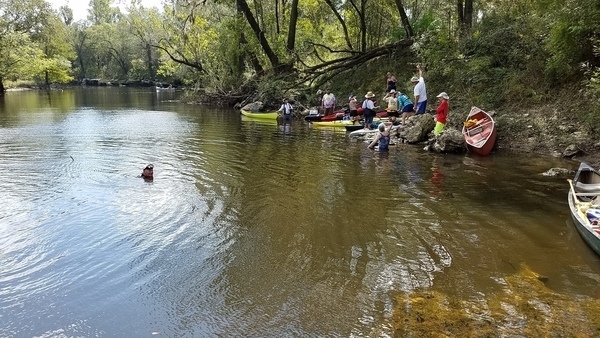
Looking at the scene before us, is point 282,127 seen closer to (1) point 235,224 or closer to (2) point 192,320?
(1) point 235,224

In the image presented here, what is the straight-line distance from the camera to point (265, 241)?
6852mm

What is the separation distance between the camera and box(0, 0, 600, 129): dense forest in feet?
46.1

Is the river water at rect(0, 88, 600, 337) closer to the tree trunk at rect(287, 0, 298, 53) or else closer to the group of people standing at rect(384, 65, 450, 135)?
the group of people standing at rect(384, 65, 450, 135)

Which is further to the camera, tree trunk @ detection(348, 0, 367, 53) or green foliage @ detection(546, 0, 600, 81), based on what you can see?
tree trunk @ detection(348, 0, 367, 53)

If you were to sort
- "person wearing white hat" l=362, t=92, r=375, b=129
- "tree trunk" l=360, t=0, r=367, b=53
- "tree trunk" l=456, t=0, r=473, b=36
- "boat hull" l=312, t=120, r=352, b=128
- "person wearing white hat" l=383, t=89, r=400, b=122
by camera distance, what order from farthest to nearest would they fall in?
"tree trunk" l=360, t=0, r=367, b=53, "tree trunk" l=456, t=0, r=473, b=36, "boat hull" l=312, t=120, r=352, b=128, "person wearing white hat" l=383, t=89, r=400, b=122, "person wearing white hat" l=362, t=92, r=375, b=129

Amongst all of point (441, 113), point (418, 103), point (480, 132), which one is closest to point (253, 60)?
point (418, 103)

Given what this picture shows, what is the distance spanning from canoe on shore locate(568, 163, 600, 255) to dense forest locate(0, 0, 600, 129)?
9.71ft

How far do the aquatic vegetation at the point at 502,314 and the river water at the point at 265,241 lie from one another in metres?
0.17

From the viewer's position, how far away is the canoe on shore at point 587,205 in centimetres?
622

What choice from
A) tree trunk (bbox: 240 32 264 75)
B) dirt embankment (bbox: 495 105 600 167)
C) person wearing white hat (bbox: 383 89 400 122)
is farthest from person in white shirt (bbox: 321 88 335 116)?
dirt embankment (bbox: 495 105 600 167)

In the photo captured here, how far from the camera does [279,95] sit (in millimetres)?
26594

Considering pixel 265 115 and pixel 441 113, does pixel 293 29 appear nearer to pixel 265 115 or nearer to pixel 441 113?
pixel 265 115

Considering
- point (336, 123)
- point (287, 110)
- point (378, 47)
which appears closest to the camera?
point (336, 123)

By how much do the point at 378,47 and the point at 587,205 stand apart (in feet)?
68.2
